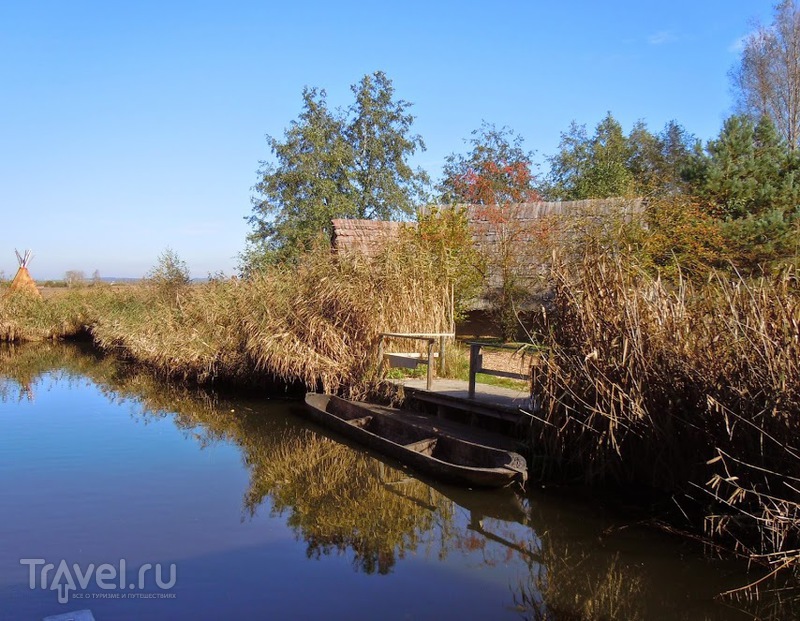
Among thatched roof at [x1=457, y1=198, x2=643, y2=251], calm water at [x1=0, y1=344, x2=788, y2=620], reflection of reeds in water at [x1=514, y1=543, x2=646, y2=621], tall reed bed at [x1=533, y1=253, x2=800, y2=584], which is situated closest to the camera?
reflection of reeds in water at [x1=514, y1=543, x2=646, y2=621]

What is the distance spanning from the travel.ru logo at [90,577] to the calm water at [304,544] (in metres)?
0.03

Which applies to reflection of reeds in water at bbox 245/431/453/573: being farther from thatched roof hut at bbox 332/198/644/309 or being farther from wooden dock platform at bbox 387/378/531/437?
thatched roof hut at bbox 332/198/644/309

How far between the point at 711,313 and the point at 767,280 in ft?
2.45

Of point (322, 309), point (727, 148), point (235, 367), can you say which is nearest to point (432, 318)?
point (322, 309)

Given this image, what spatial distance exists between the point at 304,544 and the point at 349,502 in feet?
5.36

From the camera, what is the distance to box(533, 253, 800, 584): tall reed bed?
687cm

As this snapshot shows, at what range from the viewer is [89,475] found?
34.7 feet

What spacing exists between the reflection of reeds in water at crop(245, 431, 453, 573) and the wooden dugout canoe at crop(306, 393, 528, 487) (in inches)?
13.1

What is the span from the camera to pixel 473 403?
11.9m

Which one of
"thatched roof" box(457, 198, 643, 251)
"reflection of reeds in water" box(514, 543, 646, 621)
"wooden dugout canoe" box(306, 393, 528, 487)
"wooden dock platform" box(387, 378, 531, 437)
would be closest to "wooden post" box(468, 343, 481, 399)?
"wooden dock platform" box(387, 378, 531, 437)

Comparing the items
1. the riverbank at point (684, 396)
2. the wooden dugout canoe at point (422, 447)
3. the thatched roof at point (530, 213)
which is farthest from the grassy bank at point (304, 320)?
the riverbank at point (684, 396)

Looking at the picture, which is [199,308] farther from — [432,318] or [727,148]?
[727,148]

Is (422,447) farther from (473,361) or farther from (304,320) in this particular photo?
(304,320)

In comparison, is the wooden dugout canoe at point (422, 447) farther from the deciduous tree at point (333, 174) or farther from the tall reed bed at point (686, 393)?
the deciduous tree at point (333, 174)
